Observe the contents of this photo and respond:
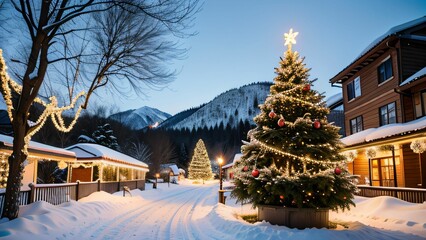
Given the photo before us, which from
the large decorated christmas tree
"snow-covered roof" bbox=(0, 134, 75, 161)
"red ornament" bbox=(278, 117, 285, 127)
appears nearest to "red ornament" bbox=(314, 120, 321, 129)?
the large decorated christmas tree

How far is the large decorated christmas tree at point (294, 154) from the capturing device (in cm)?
886

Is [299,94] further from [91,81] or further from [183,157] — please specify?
[183,157]

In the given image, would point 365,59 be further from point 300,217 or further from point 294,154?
point 300,217

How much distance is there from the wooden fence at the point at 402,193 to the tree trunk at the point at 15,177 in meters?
13.3

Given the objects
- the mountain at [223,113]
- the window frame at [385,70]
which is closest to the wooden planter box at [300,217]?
the window frame at [385,70]

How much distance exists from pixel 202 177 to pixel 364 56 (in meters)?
41.9

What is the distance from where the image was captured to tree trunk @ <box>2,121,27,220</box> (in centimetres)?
890

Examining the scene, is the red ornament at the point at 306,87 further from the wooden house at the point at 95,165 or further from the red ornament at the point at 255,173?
the wooden house at the point at 95,165

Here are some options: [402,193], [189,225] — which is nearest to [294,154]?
[189,225]

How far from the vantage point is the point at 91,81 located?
39.2 ft

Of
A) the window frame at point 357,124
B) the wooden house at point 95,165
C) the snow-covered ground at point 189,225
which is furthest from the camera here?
the wooden house at point 95,165

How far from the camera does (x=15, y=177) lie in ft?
29.9

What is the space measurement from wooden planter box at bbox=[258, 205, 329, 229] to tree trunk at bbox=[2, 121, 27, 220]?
7916 millimetres

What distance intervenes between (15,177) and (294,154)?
8.72m
